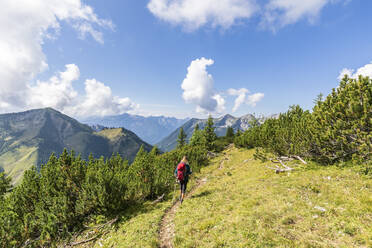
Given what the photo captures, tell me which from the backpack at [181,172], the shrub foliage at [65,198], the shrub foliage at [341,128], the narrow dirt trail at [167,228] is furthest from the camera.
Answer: the backpack at [181,172]

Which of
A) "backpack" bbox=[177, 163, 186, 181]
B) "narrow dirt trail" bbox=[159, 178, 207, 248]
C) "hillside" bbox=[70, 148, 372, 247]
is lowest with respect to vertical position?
"narrow dirt trail" bbox=[159, 178, 207, 248]

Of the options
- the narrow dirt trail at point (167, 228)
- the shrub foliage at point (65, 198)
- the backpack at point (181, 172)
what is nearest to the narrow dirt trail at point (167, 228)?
the narrow dirt trail at point (167, 228)

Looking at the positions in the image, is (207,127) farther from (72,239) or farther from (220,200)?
(72,239)

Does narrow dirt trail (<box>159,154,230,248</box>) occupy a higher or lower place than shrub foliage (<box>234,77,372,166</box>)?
lower

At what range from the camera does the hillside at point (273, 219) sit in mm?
6371

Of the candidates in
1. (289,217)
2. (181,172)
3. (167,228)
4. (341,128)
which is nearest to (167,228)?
(167,228)

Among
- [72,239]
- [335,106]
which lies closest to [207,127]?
[335,106]

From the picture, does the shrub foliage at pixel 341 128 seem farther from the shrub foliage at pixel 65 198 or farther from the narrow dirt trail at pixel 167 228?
the shrub foliage at pixel 65 198

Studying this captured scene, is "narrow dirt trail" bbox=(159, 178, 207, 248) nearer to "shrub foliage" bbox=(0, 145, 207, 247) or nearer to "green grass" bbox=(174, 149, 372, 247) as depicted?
"green grass" bbox=(174, 149, 372, 247)

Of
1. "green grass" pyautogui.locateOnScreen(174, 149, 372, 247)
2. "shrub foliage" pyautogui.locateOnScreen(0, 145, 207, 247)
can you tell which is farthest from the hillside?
"shrub foliage" pyautogui.locateOnScreen(0, 145, 207, 247)

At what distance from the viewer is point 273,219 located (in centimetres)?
792

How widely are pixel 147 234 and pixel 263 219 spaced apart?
636 cm

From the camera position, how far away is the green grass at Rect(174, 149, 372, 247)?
6.26 meters

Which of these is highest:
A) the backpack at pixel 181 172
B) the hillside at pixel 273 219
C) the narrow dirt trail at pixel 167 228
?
the backpack at pixel 181 172
